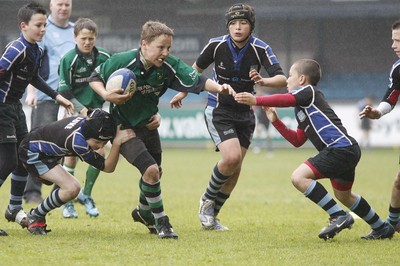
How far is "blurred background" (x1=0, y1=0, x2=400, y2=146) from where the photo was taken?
952 inches

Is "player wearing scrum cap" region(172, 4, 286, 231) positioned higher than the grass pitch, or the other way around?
"player wearing scrum cap" region(172, 4, 286, 231)

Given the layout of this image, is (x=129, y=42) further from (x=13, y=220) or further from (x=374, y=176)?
(x=13, y=220)

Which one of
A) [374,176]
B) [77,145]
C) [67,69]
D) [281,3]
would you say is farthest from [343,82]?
[77,145]

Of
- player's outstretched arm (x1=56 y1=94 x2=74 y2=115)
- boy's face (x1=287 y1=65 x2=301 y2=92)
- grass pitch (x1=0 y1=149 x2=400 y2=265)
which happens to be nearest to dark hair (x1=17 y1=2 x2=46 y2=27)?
player's outstretched arm (x1=56 y1=94 x2=74 y2=115)

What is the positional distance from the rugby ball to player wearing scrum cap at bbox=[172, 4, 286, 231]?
46.0 inches

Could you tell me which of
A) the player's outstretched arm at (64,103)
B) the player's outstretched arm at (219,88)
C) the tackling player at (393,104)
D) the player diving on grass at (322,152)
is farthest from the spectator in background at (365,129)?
the player's outstretched arm at (219,88)

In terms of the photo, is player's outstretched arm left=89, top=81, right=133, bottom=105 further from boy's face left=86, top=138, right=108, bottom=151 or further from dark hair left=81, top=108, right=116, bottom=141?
boy's face left=86, top=138, right=108, bottom=151

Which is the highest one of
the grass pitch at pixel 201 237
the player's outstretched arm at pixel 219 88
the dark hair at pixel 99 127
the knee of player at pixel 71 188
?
the player's outstretched arm at pixel 219 88

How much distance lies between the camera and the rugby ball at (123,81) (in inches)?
276

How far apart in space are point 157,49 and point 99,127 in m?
0.79

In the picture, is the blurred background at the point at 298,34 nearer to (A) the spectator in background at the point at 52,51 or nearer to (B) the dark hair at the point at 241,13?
(A) the spectator in background at the point at 52,51

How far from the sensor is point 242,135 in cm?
860

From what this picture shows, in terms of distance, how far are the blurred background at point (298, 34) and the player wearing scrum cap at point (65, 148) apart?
593 inches

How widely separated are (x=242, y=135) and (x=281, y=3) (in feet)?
56.4
